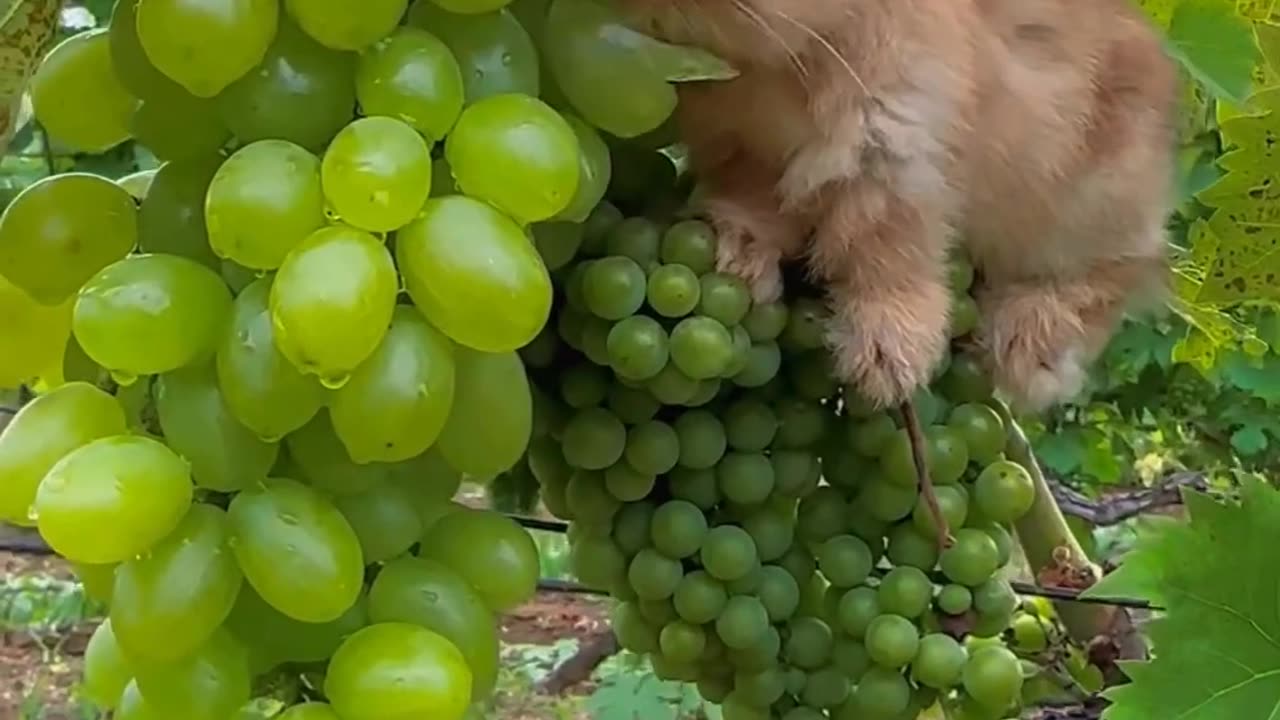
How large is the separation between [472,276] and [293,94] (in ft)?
0.26

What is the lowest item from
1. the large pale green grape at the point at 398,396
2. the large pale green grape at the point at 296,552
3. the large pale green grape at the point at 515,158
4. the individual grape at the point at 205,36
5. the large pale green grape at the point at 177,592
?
the large pale green grape at the point at 177,592

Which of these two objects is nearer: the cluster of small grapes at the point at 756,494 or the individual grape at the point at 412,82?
the individual grape at the point at 412,82

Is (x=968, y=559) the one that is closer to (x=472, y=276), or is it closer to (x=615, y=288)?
(x=615, y=288)

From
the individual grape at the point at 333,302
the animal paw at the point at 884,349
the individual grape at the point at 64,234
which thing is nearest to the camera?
the individual grape at the point at 333,302

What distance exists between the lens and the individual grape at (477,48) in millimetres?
485

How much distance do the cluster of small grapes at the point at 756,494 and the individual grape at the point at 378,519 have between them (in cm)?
12

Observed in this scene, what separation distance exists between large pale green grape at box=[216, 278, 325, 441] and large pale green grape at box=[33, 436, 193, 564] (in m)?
0.03

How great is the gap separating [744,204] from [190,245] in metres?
0.24

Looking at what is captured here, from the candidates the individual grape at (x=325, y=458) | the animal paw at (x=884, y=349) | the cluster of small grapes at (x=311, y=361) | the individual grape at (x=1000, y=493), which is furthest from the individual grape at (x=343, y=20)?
the individual grape at (x=1000, y=493)

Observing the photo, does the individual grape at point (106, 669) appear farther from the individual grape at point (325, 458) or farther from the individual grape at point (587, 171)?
the individual grape at point (587, 171)

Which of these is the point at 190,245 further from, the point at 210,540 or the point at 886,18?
the point at 886,18

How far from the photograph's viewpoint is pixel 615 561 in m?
0.65

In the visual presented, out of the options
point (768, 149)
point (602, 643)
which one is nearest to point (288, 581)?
point (768, 149)

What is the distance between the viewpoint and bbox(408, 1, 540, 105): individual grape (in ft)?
1.59
